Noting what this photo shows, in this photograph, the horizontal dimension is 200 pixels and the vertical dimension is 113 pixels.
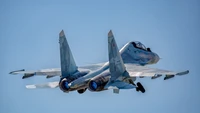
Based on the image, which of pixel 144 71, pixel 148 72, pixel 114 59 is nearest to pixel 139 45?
pixel 144 71

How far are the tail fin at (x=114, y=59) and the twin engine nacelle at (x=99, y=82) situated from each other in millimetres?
728

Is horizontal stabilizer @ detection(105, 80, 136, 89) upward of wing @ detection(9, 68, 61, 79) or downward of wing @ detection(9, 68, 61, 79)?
downward

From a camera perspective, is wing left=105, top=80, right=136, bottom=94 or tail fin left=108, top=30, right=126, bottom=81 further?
tail fin left=108, top=30, right=126, bottom=81

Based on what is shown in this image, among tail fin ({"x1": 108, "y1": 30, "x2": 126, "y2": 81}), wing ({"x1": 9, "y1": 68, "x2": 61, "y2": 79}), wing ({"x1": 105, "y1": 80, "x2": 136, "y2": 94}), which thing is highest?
tail fin ({"x1": 108, "y1": 30, "x2": 126, "y2": 81})

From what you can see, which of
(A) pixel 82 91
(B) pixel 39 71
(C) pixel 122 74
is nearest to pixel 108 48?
(C) pixel 122 74

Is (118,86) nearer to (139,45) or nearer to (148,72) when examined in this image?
(148,72)

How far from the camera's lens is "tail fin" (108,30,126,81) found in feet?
121

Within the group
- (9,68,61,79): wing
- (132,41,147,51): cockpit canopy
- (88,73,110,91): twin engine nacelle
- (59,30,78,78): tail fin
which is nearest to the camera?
(88,73,110,91): twin engine nacelle

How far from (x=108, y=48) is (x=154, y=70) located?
4766mm

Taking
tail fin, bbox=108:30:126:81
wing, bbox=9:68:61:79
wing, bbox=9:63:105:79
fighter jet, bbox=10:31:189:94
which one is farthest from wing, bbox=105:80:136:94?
wing, bbox=9:68:61:79

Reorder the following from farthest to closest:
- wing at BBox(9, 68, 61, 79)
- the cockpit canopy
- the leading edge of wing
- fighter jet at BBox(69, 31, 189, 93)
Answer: the cockpit canopy → wing at BBox(9, 68, 61, 79) → fighter jet at BBox(69, 31, 189, 93) → the leading edge of wing

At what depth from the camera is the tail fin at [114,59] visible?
121 feet

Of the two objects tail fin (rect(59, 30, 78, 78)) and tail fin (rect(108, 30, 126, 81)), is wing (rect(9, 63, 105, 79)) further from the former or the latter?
tail fin (rect(108, 30, 126, 81))

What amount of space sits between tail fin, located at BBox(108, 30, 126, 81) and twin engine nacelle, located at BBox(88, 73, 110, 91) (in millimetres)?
728
